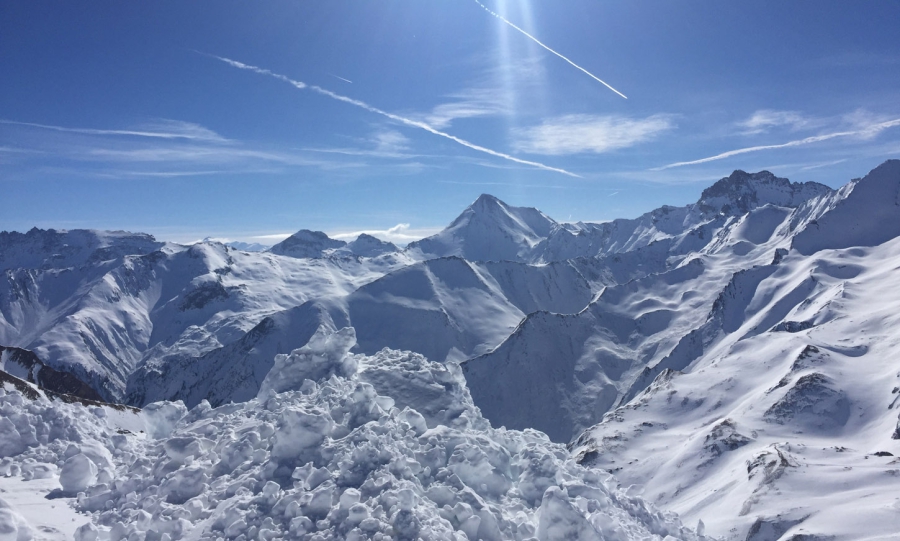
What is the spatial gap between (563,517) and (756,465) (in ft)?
146

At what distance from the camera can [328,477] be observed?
64.8 feet

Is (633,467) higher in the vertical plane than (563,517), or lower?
lower

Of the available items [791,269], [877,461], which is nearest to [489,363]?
[791,269]

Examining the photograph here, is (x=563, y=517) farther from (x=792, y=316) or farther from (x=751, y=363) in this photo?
(x=792, y=316)

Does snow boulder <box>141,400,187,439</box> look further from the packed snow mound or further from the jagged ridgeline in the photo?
the jagged ridgeline

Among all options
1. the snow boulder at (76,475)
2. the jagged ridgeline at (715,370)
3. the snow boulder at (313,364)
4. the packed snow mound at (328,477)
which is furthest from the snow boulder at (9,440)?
the snow boulder at (313,364)

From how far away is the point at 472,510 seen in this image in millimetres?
19234

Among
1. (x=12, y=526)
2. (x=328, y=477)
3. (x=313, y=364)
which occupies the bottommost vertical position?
(x=328, y=477)

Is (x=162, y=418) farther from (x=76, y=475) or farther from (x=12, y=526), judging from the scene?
(x=12, y=526)

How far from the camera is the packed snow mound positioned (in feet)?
58.5

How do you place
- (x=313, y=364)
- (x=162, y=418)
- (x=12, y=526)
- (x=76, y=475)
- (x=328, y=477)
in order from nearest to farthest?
(x=12, y=526), (x=328, y=477), (x=76, y=475), (x=162, y=418), (x=313, y=364)

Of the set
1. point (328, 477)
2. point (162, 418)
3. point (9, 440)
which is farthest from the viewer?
point (162, 418)

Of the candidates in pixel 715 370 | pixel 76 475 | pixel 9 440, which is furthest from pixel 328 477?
pixel 715 370

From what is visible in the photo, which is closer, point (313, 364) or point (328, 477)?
point (328, 477)
